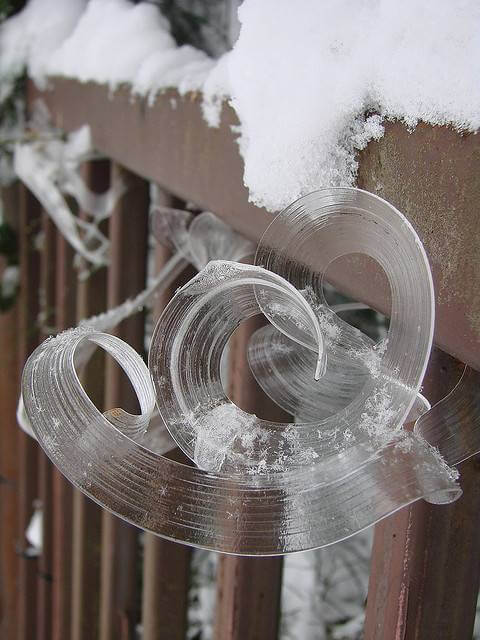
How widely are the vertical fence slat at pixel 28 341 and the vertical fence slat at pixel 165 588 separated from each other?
3.16 ft

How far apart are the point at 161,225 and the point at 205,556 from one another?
2.09 m

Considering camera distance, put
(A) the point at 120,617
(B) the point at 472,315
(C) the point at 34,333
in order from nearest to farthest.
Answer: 1. (B) the point at 472,315
2. (A) the point at 120,617
3. (C) the point at 34,333

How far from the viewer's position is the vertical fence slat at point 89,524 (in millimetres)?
1544

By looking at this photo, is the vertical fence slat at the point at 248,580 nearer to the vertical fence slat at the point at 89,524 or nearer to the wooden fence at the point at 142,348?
the wooden fence at the point at 142,348

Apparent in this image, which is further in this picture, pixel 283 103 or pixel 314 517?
pixel 283 103

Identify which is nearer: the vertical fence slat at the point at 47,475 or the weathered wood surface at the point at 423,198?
the weathered wood surface at the point at 423,198

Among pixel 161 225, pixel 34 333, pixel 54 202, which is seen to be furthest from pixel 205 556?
pixel 161 225

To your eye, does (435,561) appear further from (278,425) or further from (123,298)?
(123,298)

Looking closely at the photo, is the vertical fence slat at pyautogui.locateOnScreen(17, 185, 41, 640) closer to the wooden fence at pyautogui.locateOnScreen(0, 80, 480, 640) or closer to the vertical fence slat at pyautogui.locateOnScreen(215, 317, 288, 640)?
the wooden fence at pyautogui.locateOnScreen(0, 80, 480, 640)

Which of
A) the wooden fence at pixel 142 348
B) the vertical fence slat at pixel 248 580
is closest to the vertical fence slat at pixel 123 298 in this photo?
the wooden fence at pixel 142 348

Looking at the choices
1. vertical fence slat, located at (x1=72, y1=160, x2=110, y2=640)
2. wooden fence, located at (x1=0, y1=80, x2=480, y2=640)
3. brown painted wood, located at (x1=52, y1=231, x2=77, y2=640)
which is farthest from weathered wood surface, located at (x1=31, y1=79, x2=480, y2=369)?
brown painted wood, located at (x1=52, y1=231, x2=77, y2=640)

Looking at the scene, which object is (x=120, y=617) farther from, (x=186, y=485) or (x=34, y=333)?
(x=186, y=485)

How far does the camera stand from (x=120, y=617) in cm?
153

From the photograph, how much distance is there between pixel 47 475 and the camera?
6.48ft
